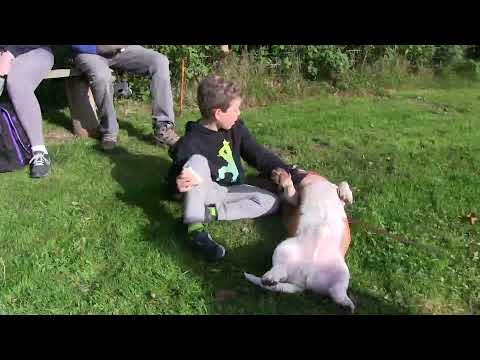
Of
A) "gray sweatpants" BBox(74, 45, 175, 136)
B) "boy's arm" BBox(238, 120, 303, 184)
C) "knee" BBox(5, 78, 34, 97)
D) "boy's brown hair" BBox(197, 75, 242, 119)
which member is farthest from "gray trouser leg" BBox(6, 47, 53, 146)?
"boy's arm" BBox(238, 120, 303, 184)

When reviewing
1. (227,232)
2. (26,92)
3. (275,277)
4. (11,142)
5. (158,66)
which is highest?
(158,66)

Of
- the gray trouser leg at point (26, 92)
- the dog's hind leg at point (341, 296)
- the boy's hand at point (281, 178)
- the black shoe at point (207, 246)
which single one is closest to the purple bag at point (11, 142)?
the gray trouser leg at point (26, 92)

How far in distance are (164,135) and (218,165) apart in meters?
1.38

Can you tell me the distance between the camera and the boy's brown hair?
355 cm

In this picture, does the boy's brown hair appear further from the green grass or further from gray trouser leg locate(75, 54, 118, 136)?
gray trouser leg locate(75, 54, 118, 136)

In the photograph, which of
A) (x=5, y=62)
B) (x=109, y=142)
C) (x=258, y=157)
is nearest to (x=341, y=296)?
(x=258, y=157)

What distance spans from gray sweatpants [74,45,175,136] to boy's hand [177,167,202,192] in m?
1.85

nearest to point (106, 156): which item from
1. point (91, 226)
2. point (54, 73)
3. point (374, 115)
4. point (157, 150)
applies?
point (157, 150)

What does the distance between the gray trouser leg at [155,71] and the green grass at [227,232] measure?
368 millimetres

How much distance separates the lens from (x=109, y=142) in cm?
489

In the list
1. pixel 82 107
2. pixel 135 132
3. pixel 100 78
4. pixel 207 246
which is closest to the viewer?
pixel 207 246

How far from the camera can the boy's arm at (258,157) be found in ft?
12.5

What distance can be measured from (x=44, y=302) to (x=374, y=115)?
14.3 feet

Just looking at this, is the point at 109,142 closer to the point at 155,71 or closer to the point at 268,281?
the point at 155,71
